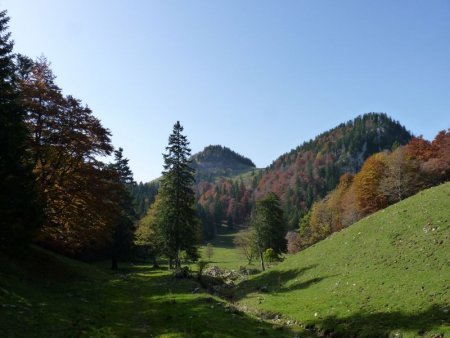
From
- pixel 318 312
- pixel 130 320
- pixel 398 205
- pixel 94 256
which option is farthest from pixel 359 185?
pixel 130 320

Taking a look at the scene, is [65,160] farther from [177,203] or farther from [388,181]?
[388,181]

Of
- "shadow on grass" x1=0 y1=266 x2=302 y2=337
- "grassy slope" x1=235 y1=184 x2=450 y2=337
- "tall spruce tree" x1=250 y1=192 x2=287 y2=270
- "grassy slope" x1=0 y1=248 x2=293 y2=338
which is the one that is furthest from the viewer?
"tall spruce tree" x1=250 y1=192 x2=287 y2=270

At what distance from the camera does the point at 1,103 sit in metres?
23.0

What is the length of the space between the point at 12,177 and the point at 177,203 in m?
32.4

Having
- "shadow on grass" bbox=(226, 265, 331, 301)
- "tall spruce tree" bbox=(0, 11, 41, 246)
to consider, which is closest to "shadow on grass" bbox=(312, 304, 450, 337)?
"shadow on grass" bbox=(226, 265, 331, 301)

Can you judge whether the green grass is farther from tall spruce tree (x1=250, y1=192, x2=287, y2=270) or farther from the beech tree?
the beech tree

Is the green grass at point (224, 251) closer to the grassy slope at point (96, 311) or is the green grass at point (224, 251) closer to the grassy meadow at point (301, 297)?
the grassy meadow at point (301, 297)

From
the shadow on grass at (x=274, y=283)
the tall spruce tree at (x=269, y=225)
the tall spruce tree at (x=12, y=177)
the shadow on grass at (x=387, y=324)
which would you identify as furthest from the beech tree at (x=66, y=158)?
the tall spruce tree at (x=269, y=225)

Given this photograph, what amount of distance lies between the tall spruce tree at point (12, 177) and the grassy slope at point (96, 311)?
6.30 feet

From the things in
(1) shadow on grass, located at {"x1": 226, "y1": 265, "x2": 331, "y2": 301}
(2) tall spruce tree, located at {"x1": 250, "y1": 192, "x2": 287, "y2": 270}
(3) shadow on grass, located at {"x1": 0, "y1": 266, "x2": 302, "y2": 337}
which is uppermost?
(2) tall spruce tree, located at {"x1": 250, "y1": 192, "x2": 287, "y2": 270}

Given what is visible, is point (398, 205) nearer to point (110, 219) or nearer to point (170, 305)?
point (170, 305)

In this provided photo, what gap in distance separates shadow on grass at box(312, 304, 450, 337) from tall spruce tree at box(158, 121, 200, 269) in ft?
105

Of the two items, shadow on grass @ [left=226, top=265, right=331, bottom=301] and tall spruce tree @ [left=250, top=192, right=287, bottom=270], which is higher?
tall spruce tree @ [left=250, top=192, right=287, bottom=270]

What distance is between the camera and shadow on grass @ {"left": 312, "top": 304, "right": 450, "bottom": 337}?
18297 mm
